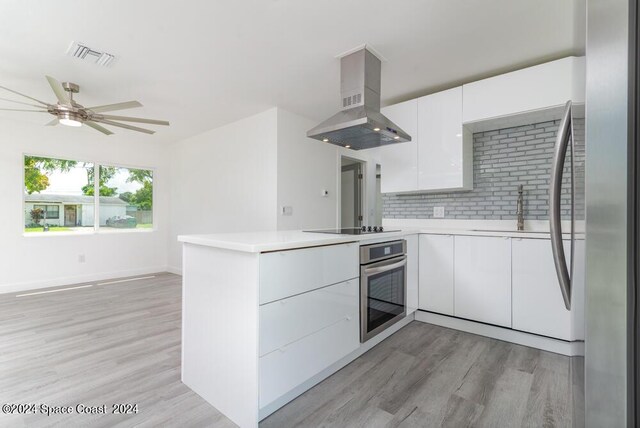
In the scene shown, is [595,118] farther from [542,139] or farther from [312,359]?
[542,139]

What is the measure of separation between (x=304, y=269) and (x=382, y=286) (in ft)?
3.11

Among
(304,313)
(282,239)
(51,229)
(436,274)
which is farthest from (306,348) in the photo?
(51,229)

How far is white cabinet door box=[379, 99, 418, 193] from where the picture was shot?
3.21m

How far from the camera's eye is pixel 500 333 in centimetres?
253

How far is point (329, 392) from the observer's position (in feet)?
5.88

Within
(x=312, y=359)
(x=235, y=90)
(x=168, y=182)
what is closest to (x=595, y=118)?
(x=312, y=359)

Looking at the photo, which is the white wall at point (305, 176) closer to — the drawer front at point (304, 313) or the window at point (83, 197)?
the drawer front at point (304, 313)

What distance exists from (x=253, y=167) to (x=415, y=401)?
3342mm

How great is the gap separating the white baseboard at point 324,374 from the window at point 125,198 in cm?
505

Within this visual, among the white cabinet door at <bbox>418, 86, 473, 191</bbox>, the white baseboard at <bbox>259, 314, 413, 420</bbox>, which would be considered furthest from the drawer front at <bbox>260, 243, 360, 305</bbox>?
the white cabinet door at <bbox>418, 86, 473, 191</bbox>

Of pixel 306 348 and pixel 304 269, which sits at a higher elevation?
pixel 304 269

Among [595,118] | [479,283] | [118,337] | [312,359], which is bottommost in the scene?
[118,337]

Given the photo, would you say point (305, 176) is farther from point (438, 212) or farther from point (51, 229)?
point (51, 229)

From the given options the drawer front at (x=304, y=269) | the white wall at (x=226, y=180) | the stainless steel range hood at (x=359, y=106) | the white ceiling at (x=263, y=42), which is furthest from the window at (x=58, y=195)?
the drawer front at (x=304, y=269)
